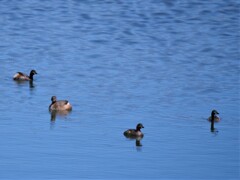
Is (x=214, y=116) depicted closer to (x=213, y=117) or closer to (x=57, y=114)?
(x=213, y=117)

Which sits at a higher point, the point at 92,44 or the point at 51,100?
the point at 92,44

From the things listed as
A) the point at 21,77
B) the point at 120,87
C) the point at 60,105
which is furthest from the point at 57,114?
the point at 21,77

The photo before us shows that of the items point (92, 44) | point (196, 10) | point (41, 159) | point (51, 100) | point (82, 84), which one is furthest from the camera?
point (196, 10)

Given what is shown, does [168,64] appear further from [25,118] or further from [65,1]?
[65,1]

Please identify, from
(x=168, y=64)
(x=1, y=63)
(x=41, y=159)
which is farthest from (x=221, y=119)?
(x=1, y=63)

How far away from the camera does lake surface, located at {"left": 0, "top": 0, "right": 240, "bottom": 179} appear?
2250 centimetres

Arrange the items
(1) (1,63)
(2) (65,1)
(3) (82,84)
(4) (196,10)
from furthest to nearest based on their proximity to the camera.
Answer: (2) (65,1) < (4) (196,10) < (1) (1,63) < (3) (82,84)

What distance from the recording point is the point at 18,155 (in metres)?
22.5

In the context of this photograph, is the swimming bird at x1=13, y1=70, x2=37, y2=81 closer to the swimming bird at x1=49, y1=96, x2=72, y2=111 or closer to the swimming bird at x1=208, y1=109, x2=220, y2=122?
the swimming bird at x1=49, y1=96, x2=72, y2=111

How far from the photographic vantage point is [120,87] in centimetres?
3159

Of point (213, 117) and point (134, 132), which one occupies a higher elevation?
point (213, 117)

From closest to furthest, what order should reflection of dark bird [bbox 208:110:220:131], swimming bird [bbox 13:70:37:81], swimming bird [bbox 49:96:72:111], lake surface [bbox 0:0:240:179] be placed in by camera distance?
1. lake surface [bbox 0:0:240:179]
2. reflection of dark bird [bbox 208:110:220:131]
3. swimming bird [bbox 49:96:72:111]
4. swimming bird [bbox 13:70:37:81]

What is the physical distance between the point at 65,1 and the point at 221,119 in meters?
27.7

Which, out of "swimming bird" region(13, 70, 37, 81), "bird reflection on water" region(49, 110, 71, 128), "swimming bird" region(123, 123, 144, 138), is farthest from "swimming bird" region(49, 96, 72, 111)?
"swimming bird" region(13, 70, 37, 81)
